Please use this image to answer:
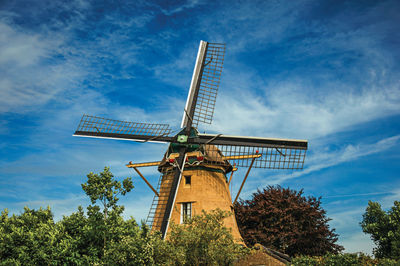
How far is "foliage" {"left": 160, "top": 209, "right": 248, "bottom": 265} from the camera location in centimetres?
1502

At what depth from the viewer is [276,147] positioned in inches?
921

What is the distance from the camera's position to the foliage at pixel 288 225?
1132 inches

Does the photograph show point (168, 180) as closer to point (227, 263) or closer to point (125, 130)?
point (125, 130)

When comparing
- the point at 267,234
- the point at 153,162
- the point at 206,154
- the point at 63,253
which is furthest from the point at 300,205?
the point at 63,253

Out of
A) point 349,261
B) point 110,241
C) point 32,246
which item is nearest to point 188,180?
point 110,241

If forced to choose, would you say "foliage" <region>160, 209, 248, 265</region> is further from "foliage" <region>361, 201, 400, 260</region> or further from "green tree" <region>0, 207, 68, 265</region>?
"foliage" <region>361, 201, 400, 260</region>

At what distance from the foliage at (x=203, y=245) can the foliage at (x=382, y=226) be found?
15548 millimetres

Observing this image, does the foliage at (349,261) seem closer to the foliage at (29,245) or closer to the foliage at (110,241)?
the foliage at (110,241)

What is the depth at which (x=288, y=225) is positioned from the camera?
95.8 ft

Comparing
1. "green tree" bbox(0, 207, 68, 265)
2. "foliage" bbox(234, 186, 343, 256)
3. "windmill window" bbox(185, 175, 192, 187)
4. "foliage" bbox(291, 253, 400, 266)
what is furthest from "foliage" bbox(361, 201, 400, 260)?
"green tree" bbox(0, 207, 68, 265)

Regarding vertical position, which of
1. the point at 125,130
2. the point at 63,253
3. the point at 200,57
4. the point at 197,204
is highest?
the point at 200,57

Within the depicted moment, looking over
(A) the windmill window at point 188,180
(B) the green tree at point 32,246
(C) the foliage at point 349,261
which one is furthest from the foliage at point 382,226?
(B) the green tree at point 32,246

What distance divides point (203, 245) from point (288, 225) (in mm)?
15684

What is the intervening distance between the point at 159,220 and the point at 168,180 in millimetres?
2774
